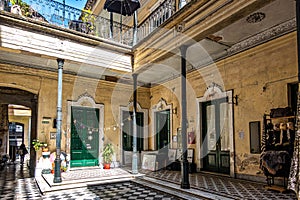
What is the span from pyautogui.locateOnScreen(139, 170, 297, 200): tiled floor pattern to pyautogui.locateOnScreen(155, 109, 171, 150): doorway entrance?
223 centimetres

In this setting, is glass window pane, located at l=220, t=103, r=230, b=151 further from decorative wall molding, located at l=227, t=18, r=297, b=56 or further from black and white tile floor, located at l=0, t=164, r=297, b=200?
decorative wall molding, located at l=227, t=18, r=297, b=56

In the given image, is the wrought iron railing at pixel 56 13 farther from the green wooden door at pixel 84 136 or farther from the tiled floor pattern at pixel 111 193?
the tiled floor pattern at pixel 111 193

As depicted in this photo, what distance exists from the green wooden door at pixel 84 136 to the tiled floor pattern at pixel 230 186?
8.22 ft

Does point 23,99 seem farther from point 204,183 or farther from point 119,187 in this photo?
point 204,183

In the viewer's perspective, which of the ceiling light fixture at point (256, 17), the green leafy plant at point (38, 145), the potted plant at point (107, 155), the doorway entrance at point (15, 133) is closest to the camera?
the ceiling light fixture at point (256, 17)

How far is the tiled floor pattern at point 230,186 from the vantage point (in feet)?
14.5

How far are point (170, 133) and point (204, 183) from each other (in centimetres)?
317

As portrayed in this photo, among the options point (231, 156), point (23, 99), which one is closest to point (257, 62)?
point (231, 156)

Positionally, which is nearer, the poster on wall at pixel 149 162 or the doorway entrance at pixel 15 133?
the poster on wall at pixel 149 162

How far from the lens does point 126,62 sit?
275 inches

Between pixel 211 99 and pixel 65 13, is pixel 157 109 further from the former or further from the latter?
pixel 65 13

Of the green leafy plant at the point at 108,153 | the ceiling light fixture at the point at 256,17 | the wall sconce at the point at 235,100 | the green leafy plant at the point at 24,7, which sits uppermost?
the green leafy plant at the point at 24,7

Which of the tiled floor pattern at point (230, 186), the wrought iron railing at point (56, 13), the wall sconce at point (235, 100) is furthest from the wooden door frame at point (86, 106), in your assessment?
the wall sconce at point (235, 100)

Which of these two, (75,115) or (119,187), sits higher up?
(75,115)
